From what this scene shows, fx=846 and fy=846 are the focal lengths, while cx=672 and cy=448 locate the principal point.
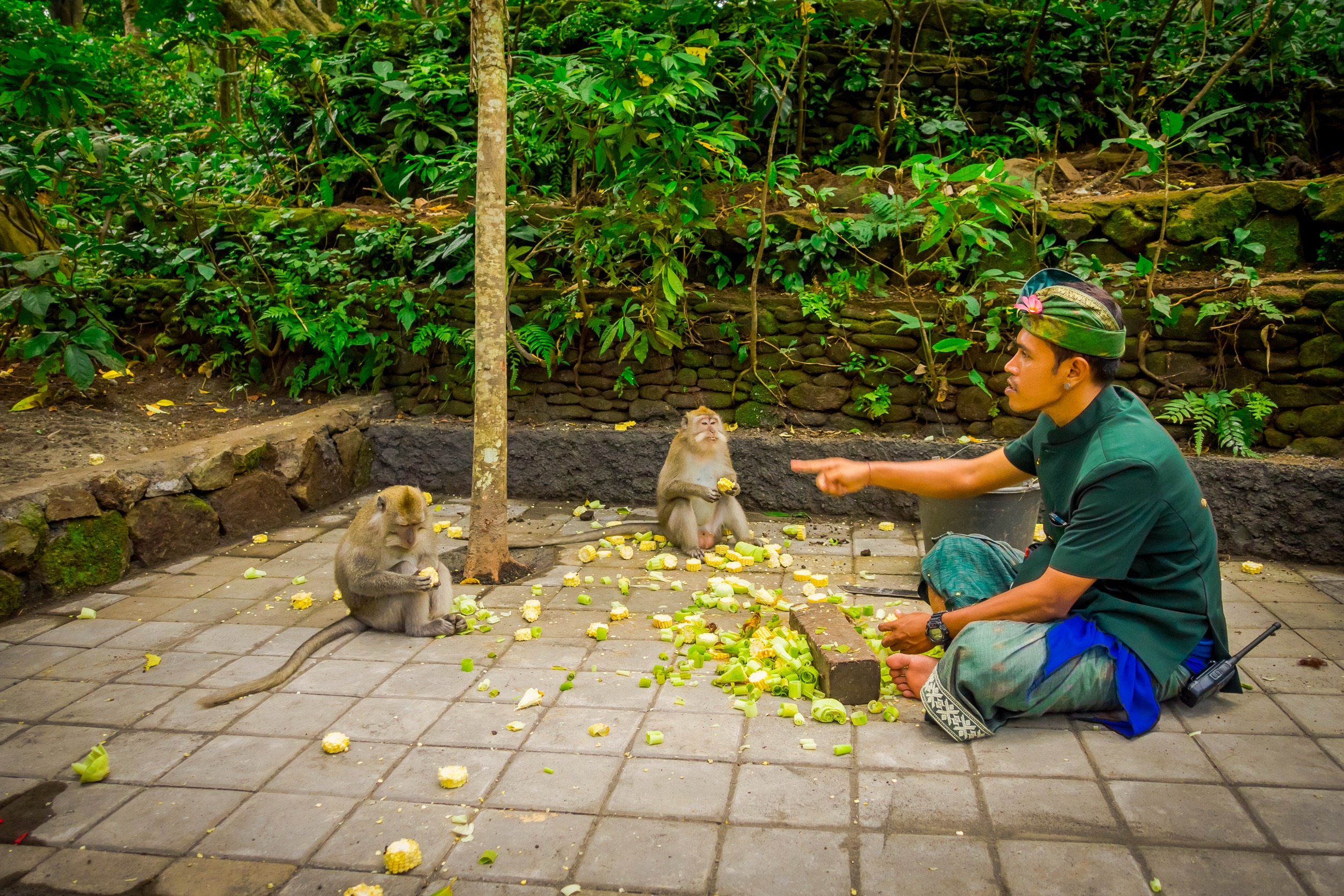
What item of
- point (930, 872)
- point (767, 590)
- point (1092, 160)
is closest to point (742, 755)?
point (930, 872)

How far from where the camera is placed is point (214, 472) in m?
5.64

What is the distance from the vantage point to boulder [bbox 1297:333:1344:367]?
5672mm

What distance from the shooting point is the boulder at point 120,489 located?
496 centimetres

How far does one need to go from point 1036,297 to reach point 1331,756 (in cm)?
192

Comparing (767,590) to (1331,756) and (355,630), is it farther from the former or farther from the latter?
(1331,756)

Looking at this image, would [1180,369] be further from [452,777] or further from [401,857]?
[401,857]

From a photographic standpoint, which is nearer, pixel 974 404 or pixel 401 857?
pixel 401 857

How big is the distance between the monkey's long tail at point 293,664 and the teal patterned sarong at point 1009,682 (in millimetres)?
2679

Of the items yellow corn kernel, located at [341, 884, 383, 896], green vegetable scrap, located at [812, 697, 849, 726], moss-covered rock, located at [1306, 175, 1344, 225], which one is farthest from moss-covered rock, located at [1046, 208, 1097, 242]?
yellow corn kernel, located at [341, 884, 383, 896]

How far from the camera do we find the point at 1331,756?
299cm

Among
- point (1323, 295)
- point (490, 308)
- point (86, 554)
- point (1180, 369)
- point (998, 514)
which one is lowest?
point (86, 554)

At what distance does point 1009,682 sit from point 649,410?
14.4ft

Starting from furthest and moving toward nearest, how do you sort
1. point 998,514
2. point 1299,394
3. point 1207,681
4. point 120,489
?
point 1299,394 < point 120,489 < point 998,514 < point 1207,681

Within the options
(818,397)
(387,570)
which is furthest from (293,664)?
(818,397)
